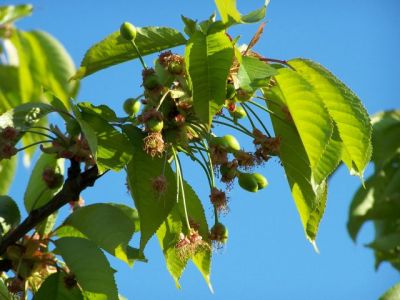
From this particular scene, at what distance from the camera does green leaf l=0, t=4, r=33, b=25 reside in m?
3.21

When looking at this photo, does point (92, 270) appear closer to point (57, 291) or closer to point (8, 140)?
point (57, 291)

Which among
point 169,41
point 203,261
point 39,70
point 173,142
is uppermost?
point 39,70

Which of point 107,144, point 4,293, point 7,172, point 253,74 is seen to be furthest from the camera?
point 7,172

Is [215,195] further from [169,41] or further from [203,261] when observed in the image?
[169,41]

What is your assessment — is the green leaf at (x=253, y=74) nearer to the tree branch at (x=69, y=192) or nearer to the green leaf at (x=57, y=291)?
the tree branch at (x=69, y=192)

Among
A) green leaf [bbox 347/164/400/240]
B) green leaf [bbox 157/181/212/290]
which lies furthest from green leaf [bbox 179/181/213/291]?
green leaf [bbox 347/164/400/240]

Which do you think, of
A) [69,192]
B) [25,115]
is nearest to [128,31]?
[25,115]

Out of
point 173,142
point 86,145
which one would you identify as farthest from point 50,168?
point 173,142

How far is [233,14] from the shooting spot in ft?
6.10

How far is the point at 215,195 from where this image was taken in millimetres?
2174

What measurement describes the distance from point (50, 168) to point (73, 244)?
1.21 ft

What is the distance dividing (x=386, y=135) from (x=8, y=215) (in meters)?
2.78

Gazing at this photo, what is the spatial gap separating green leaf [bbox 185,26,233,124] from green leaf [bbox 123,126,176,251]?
0.94 ft

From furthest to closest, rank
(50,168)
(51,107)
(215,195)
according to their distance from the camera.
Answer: (50,168), (215,195), (51,107)
